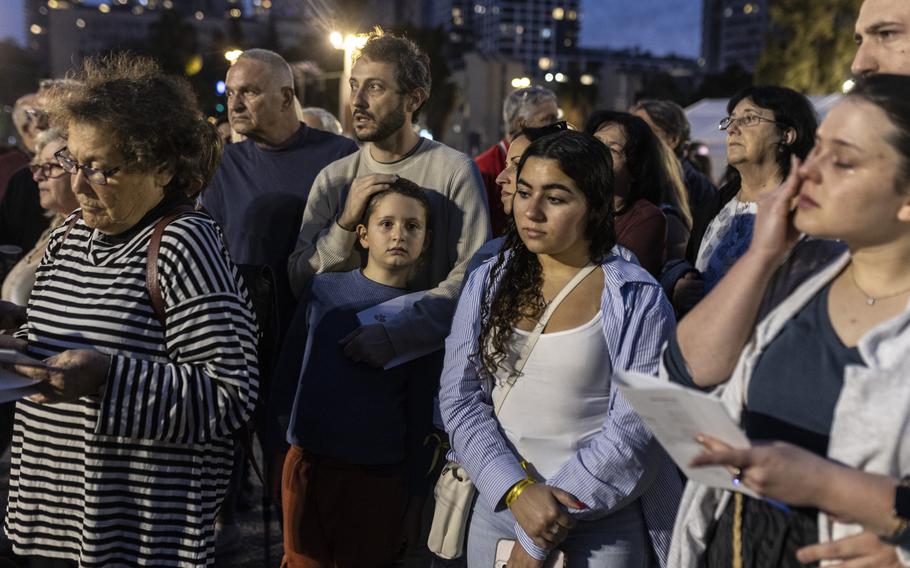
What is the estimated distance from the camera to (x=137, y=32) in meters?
135

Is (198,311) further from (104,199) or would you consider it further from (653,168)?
(653,168)

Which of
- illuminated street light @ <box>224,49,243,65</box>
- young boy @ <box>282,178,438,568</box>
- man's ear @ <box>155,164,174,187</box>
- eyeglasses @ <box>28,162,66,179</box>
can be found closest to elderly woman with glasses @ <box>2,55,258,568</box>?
man's ear @ <box>155,164,174,187</box>

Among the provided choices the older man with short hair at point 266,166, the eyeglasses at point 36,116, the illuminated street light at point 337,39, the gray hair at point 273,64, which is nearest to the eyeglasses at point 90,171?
the older man with short hair at point 266,166

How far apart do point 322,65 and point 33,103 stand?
50152 mm

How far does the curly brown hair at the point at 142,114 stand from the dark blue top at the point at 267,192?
70.0 inches

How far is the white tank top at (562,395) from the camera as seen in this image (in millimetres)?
2996

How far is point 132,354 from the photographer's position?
2717 millimetres

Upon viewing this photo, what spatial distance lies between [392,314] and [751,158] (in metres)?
1.67

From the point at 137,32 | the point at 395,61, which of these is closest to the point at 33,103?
the point at 395,61

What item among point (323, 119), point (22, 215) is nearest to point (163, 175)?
point (22, 215)

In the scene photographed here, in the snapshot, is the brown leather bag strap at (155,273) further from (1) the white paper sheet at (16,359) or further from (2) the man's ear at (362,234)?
(2) the man's ear at (362,234)

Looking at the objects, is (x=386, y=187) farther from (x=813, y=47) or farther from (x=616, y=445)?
(x=813, y=47)

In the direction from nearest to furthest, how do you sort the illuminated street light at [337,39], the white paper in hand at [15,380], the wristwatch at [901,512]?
the wristwatch at [901,512] < the white paper in hand at [15,380] < the illuminated street light at [337,39]

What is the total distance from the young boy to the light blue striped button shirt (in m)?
0.80
